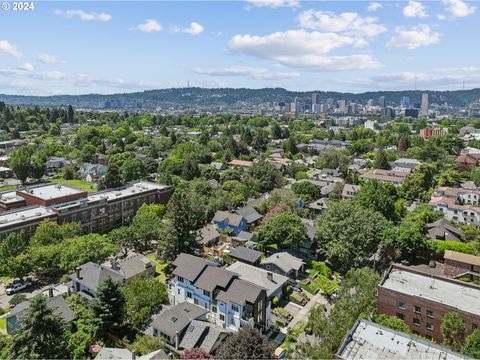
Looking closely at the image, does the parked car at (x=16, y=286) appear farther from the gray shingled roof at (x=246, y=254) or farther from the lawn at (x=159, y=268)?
the gray shingled roof at (x=246, y=254)

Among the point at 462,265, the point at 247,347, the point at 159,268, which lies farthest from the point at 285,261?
the point at 462,265

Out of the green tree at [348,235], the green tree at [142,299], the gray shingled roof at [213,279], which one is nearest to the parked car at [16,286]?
the green tree at [142,299]

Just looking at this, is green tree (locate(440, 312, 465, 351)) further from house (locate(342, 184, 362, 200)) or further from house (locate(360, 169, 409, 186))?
house (locate(360, 169, 409, 186))

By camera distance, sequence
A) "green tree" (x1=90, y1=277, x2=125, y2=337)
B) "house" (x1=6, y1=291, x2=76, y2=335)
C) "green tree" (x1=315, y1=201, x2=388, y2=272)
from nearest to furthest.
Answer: "green tree" (x1=90, y1=277, x2=125, y2=337), "house" (x1=6, y1=291, x2=76, y2=335), "green tree" (x1=315, y1=201, x2=388, y2=272)

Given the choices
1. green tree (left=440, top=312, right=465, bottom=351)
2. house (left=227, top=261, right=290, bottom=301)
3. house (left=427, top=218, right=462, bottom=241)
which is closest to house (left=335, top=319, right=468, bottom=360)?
green tree (left=440, top=312, right=465, bottom=351)

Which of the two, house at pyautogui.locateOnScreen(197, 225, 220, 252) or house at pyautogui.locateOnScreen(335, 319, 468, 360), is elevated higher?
house at pyautogui.locateOnScreen(335, 319, 468, 360)

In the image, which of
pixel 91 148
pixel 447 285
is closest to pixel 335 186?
pixel 447 285

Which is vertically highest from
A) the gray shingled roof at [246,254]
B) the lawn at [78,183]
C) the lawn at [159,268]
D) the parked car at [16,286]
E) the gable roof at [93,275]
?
the gable roof at [93,275]
